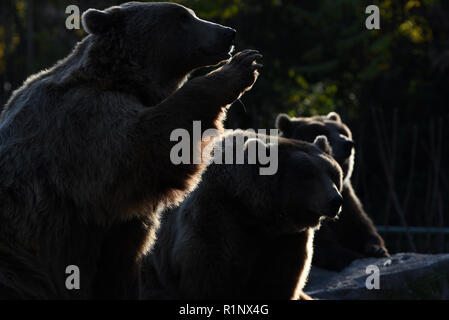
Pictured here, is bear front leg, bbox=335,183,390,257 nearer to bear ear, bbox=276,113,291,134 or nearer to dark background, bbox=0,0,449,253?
bear ear, bbox=276,113,291,134

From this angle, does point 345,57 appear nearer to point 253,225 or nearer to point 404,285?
point 404,285

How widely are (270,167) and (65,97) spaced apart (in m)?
1.77

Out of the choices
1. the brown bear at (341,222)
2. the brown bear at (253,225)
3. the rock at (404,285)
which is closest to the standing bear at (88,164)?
the brown bear at (253,225)

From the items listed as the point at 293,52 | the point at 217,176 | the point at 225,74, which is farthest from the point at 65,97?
the point at 293,52

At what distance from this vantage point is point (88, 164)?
12.8 ft

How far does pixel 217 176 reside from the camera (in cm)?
526

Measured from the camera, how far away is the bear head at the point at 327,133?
7.01 m

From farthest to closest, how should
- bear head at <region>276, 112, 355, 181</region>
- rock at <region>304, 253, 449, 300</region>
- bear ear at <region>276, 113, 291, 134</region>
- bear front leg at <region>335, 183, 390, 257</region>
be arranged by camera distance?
bear ear at <region>276, 113, 291, 134</region> < bear front leg at <region>335, 183, 390, 257</region> < bear head at <region>276, 112, 355, 181</region> < rock at <region>304, 253, 449, 300</region>

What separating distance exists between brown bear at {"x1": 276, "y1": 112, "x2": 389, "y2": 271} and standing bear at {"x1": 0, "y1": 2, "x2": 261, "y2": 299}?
3213 millimetres

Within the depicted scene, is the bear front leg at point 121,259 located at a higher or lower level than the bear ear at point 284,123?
lower

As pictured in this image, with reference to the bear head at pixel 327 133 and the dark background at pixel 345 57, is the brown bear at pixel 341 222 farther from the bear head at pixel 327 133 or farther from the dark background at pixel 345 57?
the dark background at pixel 345 57

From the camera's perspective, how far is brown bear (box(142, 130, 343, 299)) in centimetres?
503

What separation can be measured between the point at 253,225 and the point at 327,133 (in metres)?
2.43

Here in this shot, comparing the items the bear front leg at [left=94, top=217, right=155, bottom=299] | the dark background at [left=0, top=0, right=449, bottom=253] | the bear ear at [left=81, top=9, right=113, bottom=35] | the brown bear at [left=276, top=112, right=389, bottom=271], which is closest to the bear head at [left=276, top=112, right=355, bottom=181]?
the brown bear at [left=276, top=112, right=389, bottom=271]
